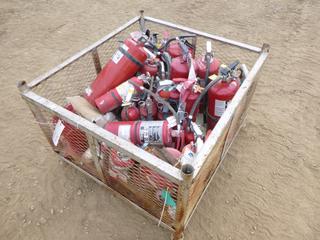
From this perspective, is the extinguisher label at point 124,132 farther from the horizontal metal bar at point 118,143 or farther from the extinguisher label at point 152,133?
the horizontal metal bar at point 118,143

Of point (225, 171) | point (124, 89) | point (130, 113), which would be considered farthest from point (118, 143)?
point (225, 171)

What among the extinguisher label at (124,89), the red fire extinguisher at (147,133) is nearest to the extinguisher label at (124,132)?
the red fire extinguisher at (147,133)

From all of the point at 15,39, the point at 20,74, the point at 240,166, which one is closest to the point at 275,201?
the point at 240,166

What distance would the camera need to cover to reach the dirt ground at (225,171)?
2.05 m

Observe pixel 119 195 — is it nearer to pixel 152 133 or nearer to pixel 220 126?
pixel 152 133

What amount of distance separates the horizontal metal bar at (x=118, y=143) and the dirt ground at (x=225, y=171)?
0.88 meters

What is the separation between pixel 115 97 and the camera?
6.60 feet

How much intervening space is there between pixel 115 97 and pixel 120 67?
0.89ft

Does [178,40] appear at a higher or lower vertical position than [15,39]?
higher

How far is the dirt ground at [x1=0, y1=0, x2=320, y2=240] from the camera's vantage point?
80.8 inches

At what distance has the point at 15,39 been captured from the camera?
4.08 metres

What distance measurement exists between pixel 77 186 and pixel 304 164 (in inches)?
79.2

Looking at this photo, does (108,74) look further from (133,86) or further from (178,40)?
(178,40)

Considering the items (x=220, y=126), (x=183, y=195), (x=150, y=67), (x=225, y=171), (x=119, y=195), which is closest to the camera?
(x=183, y=195)
